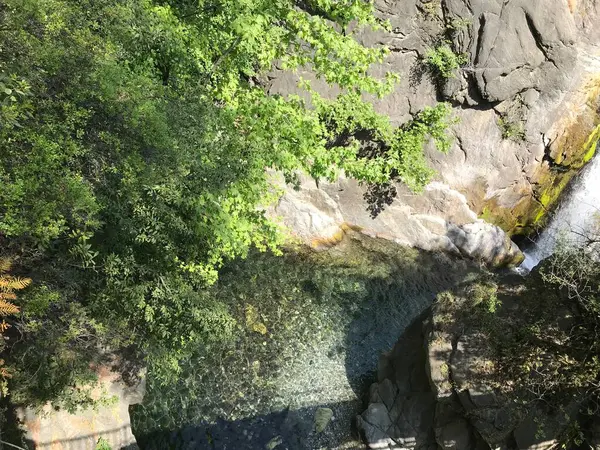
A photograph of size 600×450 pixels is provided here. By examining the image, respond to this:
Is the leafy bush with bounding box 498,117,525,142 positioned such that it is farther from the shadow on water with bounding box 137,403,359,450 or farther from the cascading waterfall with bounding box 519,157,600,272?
the shadow on water with bounding box 137,403,359,450

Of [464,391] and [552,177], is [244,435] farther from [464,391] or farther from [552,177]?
[552,177]

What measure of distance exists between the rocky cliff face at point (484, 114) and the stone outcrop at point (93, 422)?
22.4 ft

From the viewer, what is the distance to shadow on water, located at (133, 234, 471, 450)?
9.40 m

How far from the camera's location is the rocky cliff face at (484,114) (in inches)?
545

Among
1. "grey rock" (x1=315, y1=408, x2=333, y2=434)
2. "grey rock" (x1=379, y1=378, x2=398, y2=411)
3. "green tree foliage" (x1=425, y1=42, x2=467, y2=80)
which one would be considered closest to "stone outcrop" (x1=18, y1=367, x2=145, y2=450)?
"grey rock" (x1=315, y1=408, x2=333, y2=434)

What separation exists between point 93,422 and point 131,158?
→ 5.43 metres

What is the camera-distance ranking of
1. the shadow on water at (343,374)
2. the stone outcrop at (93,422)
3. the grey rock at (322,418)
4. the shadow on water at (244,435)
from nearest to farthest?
the stone outcrop at (93,422), the shadow on water at (244,435), the shadow on water at (343,374), the grey rock at (322,418)

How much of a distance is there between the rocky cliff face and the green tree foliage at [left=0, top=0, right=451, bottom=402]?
5.50 meters

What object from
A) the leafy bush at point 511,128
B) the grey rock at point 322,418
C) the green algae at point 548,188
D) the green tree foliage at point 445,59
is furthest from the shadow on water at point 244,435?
the leafy bush at point 511,128

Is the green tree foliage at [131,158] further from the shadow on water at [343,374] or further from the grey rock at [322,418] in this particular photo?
the grey rock at [322,418]

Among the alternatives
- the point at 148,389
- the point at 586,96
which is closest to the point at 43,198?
the point at 148,389

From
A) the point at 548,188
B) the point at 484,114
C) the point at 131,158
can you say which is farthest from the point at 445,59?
the point at 131,158

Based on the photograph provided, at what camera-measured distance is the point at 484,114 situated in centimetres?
1499

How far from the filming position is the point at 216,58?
10.3m
